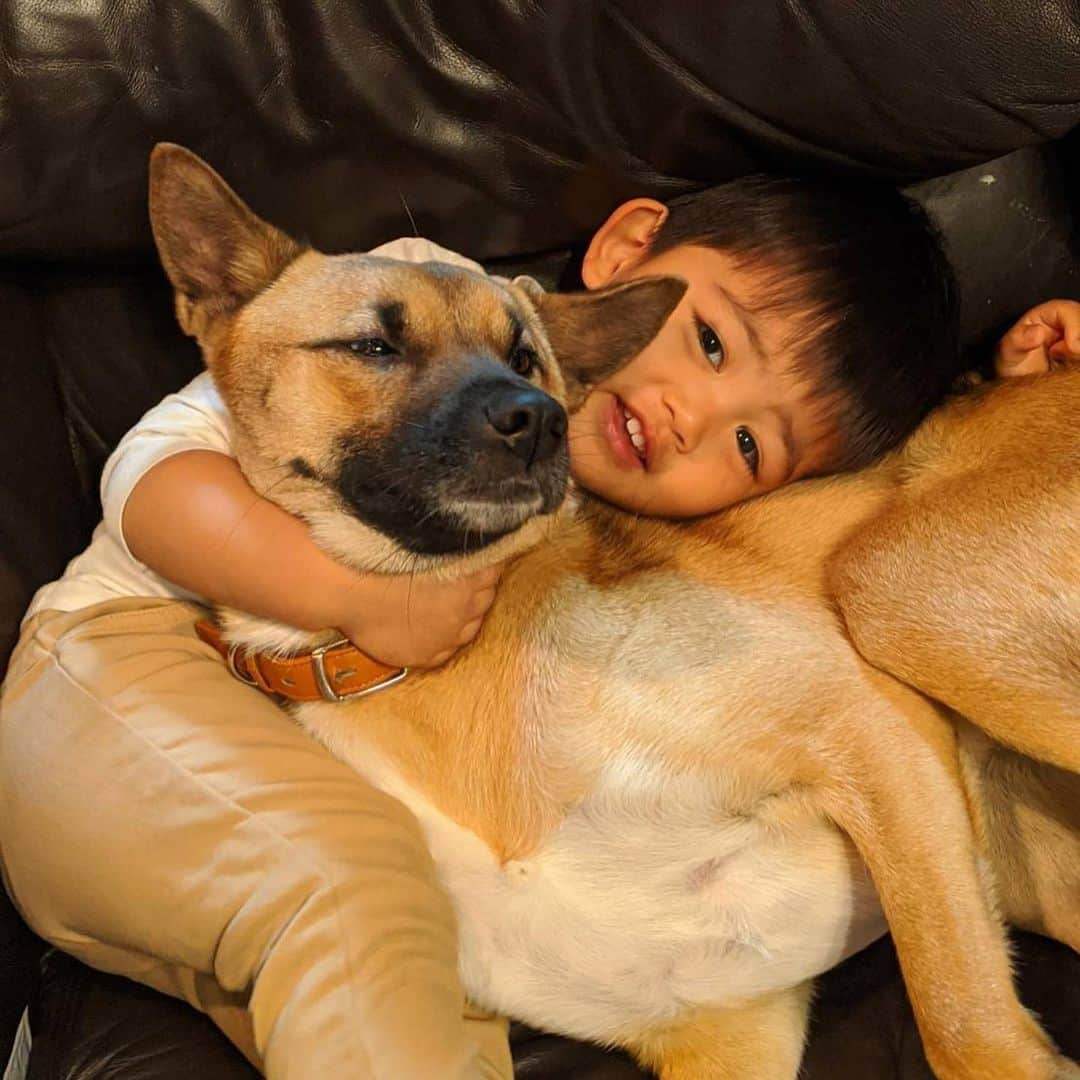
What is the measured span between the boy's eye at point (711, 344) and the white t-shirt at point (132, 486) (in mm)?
426

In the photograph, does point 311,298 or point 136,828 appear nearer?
point 136,828

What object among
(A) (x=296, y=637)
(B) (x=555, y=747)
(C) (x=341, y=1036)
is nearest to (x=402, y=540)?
(A) (x=296, y=637)

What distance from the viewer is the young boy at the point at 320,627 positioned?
4.59 feet

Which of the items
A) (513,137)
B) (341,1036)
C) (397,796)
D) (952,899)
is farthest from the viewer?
(513,137)

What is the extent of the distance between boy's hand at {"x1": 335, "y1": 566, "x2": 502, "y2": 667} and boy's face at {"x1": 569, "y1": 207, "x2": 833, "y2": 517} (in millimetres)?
399

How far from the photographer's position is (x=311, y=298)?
1613mm

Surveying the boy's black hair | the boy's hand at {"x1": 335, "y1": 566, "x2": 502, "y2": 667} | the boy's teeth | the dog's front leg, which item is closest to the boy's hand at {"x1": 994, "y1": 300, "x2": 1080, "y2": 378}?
the boy's black hair

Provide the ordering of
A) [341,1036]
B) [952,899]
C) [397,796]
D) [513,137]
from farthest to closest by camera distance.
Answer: [513,137]
[397,796]
[952,899]
[341,1036]

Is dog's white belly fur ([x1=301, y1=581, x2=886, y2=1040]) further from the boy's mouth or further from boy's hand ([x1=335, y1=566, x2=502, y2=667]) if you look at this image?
the boy's mouth

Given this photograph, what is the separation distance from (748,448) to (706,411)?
119 millimetres

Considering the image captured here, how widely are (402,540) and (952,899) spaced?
94 centimetres

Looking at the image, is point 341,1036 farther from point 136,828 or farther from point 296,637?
point 296,637

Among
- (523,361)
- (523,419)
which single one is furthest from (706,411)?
(523,419)

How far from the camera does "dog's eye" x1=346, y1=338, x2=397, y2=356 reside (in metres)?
1.55
